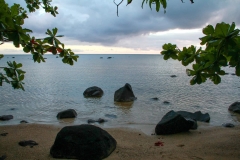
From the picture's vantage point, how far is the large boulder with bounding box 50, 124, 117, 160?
234 inches

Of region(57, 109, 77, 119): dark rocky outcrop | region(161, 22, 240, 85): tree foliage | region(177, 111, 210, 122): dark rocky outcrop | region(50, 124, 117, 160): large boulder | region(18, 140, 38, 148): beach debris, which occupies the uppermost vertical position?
region(161, 22, 240, 85): tree foliage

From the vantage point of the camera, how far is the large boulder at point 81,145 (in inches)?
234

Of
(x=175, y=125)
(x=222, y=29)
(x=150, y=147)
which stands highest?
(x=222, y=29)

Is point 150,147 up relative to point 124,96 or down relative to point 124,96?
up

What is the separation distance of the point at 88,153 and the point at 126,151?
4.06 ft

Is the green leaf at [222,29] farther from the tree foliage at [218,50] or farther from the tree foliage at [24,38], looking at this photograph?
the tree foliage at [24,38]

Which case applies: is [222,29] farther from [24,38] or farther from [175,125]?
[175,125]

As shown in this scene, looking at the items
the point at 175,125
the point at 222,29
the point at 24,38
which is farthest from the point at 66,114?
the point at 222,29

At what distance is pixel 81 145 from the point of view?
19.6 ft

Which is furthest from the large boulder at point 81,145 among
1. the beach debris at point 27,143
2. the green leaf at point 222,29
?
the green leaf at point 222,29

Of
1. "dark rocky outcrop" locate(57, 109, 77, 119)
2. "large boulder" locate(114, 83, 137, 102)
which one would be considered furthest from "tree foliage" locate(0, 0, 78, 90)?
"large boulder" locate(114, 83, 137, 102)

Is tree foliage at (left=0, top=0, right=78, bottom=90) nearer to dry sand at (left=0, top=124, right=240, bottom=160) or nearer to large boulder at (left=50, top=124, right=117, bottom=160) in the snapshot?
large boulder at (left=50, top=124, right=117, bottom=160)

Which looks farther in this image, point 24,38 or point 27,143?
point 27,143

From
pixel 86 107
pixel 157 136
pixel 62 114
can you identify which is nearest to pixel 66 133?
pixel 157 136
